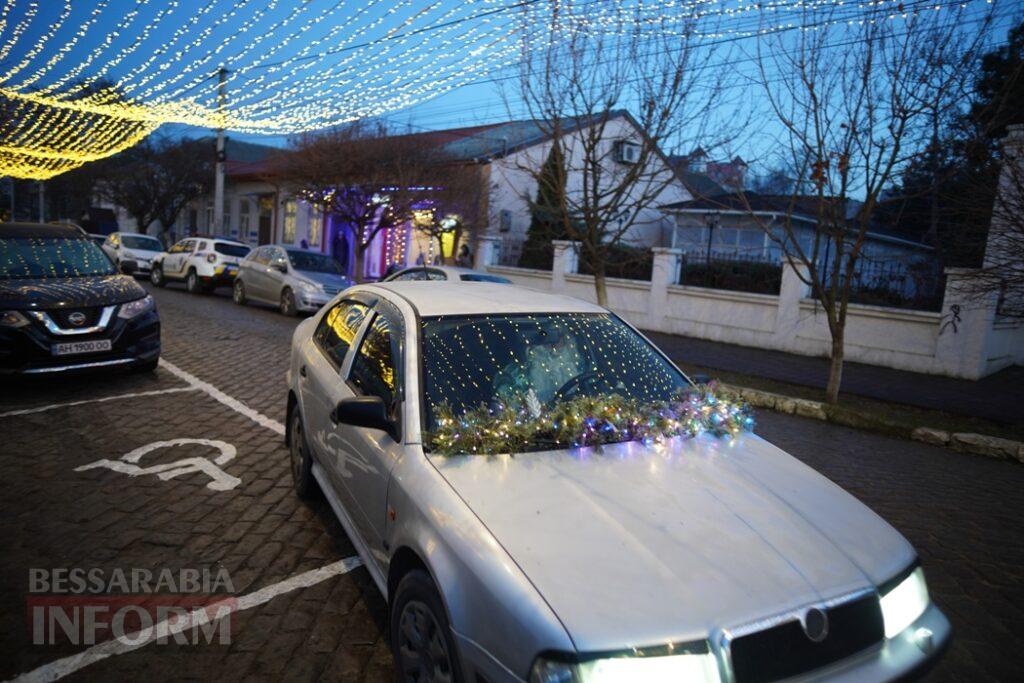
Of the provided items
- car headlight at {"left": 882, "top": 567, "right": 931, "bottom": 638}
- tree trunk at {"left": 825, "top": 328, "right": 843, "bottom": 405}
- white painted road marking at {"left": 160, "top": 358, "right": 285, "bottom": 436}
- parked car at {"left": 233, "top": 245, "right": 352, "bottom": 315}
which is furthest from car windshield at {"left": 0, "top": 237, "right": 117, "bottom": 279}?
tree trunk at {"left": 825, "top": 328, "right": 843, "bottom": 405}

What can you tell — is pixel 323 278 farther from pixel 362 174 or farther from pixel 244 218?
pixel 244 218

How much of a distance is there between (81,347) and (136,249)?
18.8 m

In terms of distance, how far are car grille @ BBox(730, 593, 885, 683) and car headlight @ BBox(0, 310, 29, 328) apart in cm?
717

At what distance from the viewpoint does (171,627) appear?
3.09 meters

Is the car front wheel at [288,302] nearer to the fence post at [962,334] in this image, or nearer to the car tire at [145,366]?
the car tire at [145,366]

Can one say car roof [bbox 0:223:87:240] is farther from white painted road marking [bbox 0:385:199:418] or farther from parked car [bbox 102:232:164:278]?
parked car [bbox 102:232:164:278]

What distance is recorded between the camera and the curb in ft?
22.7

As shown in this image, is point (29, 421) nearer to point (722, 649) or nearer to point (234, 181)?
point (722, 649)

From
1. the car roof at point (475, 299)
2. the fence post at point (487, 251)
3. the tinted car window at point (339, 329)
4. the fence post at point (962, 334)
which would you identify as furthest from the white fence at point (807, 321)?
the tinted car window at point (339, 329)

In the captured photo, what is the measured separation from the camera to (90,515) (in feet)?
13.7

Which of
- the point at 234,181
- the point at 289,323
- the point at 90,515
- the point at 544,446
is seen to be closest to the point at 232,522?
the point at 90,515

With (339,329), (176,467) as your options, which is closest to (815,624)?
(339,329)

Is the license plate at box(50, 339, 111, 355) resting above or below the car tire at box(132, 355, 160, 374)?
above

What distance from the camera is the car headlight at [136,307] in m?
7.19
